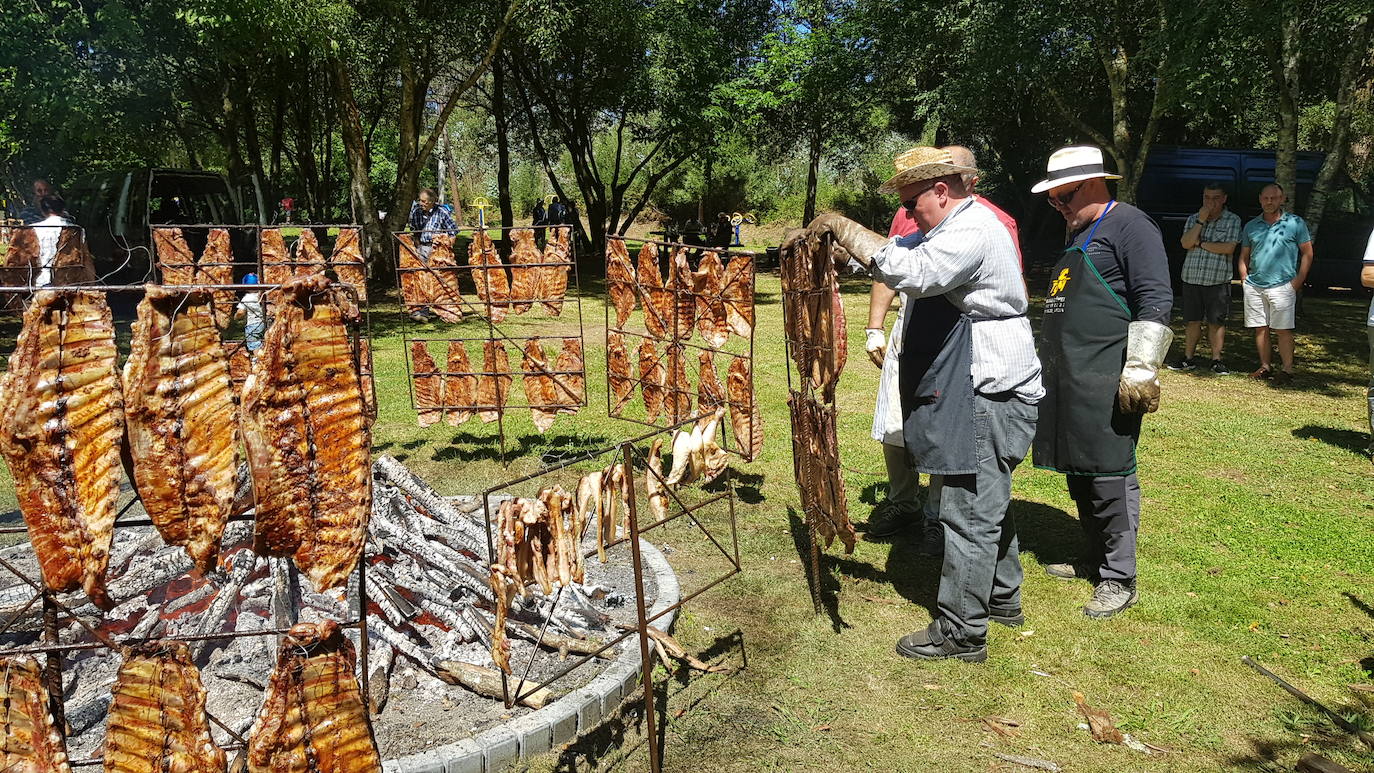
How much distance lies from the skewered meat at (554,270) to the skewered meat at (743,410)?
63.7 inches

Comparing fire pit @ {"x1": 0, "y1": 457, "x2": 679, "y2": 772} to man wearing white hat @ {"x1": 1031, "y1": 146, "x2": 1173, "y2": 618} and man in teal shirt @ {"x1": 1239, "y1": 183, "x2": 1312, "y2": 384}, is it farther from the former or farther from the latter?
man in teal shirt @ {"x1": 1239, "y1": 183, "x2": 1312, "y2": 384}

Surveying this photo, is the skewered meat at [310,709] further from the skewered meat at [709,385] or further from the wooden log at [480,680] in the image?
the skewered meat at [709,385]

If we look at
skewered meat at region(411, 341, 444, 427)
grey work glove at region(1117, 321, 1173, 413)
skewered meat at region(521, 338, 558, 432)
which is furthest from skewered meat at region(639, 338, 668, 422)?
grey work glove at region(1117, 321, 1173, 413)

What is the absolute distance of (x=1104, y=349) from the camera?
4.98m

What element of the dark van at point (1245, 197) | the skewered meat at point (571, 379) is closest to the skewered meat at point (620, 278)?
the skewered meat at point (571, 379)

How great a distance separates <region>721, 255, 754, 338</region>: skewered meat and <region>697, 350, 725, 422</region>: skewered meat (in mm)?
420

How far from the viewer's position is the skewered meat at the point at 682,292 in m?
6.76

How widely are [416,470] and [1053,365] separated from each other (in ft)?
17.0

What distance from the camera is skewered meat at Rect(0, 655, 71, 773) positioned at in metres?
2.55

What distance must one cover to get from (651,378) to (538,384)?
3.27 feet

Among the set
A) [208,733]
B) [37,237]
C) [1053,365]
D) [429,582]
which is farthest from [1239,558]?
[37,237]

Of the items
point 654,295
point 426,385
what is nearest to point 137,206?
point 426,385

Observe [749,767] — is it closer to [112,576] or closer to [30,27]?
[112,576]

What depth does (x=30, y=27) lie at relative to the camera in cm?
1206
